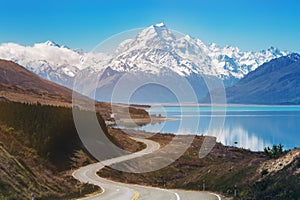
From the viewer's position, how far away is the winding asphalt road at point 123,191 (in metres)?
32.8

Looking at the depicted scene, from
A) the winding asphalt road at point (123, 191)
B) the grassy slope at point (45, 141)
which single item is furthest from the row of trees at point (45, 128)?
the winding asphalt road at point (123, 191)

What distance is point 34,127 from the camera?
67375mm

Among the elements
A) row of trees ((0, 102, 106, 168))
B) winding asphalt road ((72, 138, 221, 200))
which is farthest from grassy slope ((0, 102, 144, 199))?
winding asphalt road ((72, 138, 221, 200))

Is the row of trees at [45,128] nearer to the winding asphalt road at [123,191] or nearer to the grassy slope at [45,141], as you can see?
the grassy slope at [45,141]

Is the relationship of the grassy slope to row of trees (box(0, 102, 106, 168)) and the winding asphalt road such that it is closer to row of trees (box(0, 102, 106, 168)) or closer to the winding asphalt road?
row of trees (box(0, 102, 106, 168))

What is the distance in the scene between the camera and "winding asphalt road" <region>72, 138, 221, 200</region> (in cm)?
3278

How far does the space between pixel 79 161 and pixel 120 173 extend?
797cm

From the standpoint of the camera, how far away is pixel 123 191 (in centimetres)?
3897

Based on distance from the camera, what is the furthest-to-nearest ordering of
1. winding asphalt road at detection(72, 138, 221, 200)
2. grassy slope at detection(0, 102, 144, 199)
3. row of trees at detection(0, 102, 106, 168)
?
1. row of trees at detection(0, 102, 106, 168)
2. grassy slope at detection(0, 102, 144, 199)
3. winding asphalt road at detection(72, 138, 221, 200)

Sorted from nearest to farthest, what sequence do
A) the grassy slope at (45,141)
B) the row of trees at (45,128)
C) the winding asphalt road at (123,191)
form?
the winding asphalt road at (123,191) < the grassy slope at (45,141) < the row of trees at (45,128)

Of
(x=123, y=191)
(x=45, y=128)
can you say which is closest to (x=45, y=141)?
(x=45, y=128)

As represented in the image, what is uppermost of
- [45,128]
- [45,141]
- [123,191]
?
[45,128]

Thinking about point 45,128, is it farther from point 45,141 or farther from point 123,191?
point 123,191

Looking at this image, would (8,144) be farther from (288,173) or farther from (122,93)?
(288,173)
